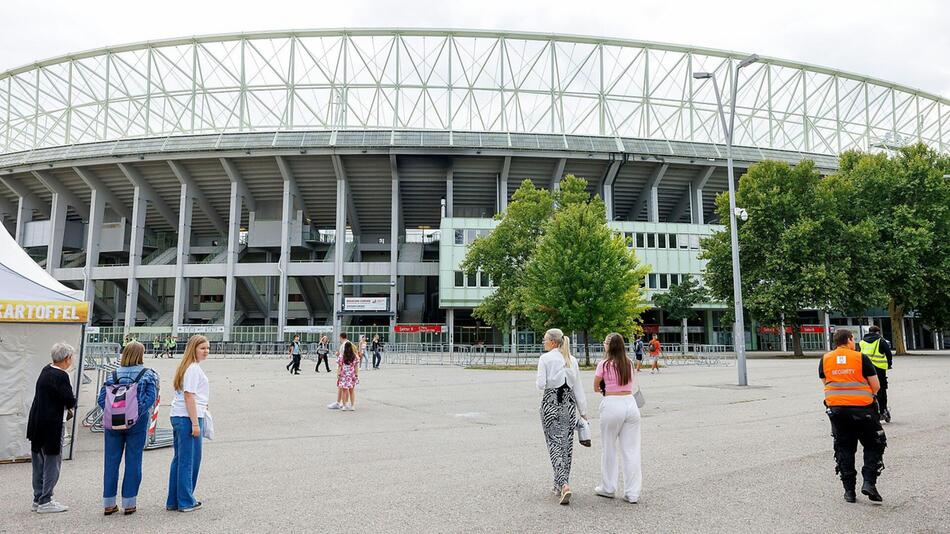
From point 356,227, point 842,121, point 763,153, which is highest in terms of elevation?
point 842,121

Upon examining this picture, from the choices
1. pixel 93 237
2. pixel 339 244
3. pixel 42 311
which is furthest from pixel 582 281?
pixel 93 237

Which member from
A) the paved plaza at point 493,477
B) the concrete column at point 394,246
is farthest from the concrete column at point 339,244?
the paved plaza at point 493,477

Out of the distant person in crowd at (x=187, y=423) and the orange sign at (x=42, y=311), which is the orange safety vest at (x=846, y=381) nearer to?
the distant person in crowd at (x=187, y=423)

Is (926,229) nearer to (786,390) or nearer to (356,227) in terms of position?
(786,390)

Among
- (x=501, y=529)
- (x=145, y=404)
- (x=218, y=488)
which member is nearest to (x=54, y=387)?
(x=145, y=404)

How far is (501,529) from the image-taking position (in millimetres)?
4781

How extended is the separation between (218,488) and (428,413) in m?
6.35

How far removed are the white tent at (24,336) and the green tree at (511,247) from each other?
24.7 meters

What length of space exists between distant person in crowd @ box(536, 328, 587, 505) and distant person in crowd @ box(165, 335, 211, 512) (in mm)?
3176

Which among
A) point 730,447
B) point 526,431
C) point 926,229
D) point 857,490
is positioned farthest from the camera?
point 926,229

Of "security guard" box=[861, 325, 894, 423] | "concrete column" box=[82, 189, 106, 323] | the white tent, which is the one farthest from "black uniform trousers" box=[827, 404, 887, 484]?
"concrete column" box=[82, 189, 106, 323]

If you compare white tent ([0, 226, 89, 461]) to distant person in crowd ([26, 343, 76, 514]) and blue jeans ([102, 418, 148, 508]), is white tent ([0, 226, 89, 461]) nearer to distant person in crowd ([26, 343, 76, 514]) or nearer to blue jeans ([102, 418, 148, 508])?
distant person in crowd ([26, 343, 76, 514])

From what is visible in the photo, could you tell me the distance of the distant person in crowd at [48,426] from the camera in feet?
17.7

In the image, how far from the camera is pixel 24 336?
25.8 ft
